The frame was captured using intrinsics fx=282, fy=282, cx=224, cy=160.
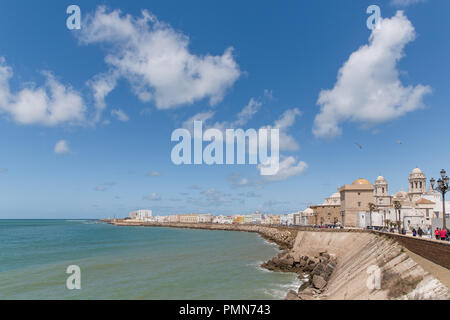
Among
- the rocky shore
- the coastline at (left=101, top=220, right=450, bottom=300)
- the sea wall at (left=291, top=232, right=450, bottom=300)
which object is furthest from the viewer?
the rocky shore

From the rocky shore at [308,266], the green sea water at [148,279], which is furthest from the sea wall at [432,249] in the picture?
the green sea water at [148,279]

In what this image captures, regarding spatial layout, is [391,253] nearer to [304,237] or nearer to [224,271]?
[224,271]

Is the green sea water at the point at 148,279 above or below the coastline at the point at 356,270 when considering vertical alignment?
below

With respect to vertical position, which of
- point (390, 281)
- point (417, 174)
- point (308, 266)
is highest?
point (417, 174)

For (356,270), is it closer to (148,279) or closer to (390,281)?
(390,281)

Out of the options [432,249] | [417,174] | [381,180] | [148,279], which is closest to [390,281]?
[432,249]

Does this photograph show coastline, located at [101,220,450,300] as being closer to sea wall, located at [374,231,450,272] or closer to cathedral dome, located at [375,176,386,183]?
sea wall, located at [374,231,450,272]

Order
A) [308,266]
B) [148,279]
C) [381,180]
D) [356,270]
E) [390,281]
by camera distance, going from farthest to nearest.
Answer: [381,180] < [308,266] < [148,279] < [356,270] < [390,281]

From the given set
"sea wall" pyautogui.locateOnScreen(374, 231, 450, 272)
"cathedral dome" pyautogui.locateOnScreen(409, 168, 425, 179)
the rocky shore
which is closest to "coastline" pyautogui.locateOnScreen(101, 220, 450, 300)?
the rocky shore

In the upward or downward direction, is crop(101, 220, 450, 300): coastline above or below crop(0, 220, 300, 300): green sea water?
above

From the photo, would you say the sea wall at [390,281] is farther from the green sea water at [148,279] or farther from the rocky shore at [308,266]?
the green sea water at [148,279]

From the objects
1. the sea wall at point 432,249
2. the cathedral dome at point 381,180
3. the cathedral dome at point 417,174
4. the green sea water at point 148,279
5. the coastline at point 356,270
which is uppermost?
the cathedral dome at point 417,174

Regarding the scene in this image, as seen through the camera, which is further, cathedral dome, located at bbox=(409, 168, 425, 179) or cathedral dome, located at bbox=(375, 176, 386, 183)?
cathedral dome, located at bbox=(375, 176, 386, 183)
